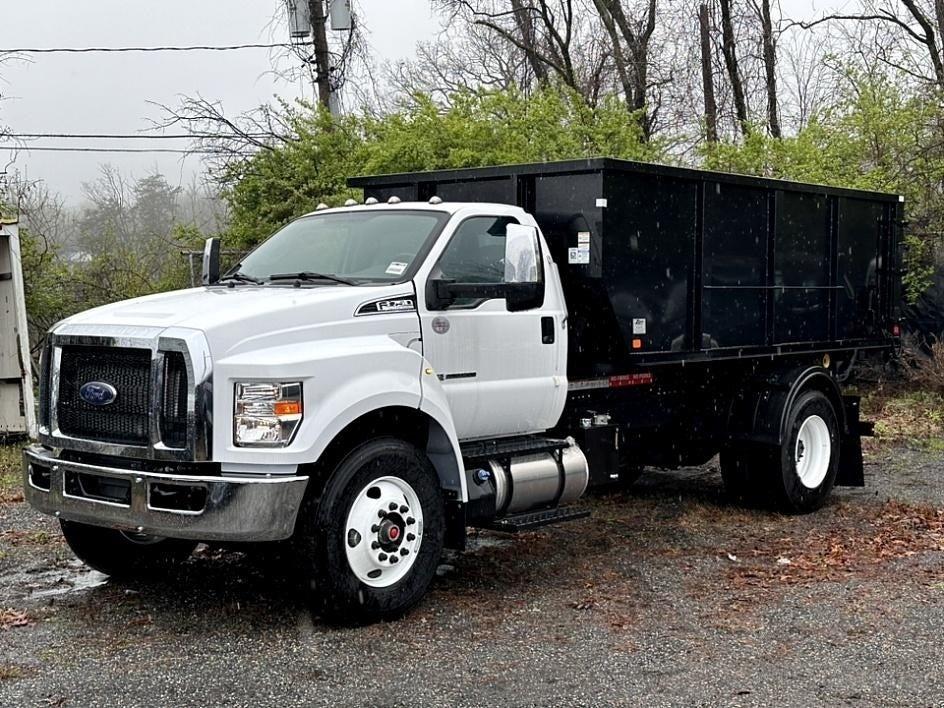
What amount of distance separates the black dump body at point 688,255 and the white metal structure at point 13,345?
208 inches

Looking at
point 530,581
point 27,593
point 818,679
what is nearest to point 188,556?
point 27,593

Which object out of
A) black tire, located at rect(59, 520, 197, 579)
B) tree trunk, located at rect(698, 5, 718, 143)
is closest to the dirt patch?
black tire, located at rect(59, 520, 197, 579)

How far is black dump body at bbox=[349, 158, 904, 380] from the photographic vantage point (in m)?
8.09

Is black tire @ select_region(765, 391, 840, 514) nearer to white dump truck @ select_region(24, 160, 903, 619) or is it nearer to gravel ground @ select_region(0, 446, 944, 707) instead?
white dump truck @ select_region(24, 160, 903, 619)

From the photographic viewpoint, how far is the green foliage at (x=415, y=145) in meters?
14.9

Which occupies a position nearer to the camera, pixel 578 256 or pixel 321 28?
pixel 578 256

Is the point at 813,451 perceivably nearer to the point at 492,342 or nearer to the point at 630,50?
the point at 492,342

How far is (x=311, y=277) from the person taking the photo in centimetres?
707

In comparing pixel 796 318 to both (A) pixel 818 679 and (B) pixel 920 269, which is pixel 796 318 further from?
(B) pixel 920 269

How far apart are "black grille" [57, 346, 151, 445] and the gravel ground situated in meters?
1.06

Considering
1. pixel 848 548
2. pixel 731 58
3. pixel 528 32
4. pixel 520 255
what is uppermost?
pixel 528 32

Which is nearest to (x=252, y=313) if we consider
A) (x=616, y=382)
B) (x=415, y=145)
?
(x=616, y=382)

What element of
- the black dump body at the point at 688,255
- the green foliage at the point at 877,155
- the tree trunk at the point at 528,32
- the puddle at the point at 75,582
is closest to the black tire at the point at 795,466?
the black dump body at the point at 688,255

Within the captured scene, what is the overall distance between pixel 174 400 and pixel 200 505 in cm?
55
